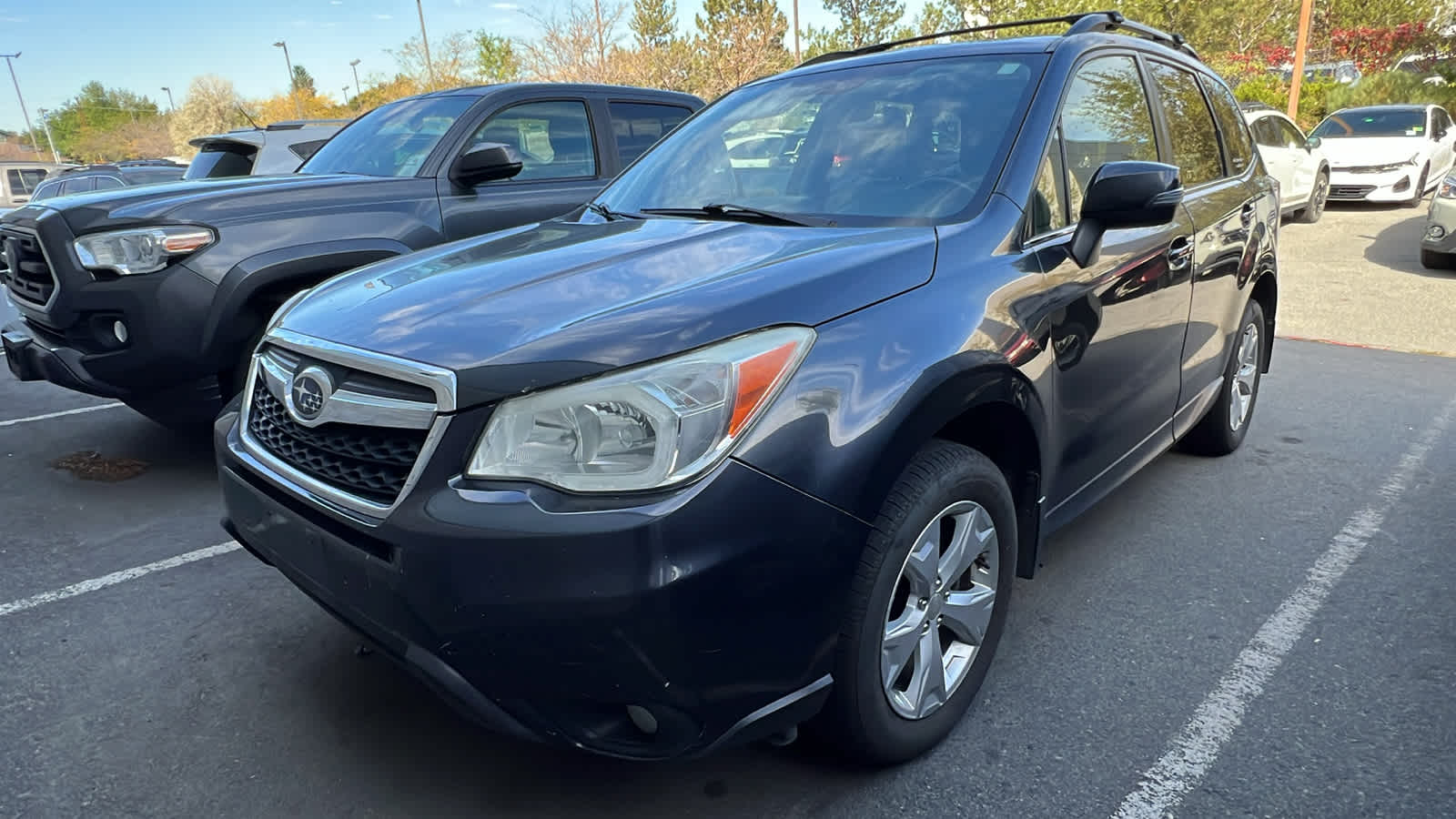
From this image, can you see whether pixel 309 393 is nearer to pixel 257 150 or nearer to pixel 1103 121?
pixel 1103 121

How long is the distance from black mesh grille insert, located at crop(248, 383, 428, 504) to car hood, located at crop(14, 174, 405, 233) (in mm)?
2190

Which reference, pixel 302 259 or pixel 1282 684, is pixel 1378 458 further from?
pixel 302 259

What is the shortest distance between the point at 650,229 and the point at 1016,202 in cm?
100

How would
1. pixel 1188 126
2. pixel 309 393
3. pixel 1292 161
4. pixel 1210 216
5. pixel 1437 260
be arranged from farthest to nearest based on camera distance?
pixel 1292 161 < pixel 1437 260 < pixel 1188 126 < pixel 1210 216 < pixel 309 393

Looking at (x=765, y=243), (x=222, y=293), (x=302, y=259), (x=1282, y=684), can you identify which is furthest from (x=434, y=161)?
(x=1282, y=684)

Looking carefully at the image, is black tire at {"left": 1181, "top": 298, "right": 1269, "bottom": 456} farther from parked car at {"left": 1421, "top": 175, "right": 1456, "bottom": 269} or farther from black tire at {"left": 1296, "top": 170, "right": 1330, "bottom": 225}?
black tire at {"left": 1296, "top": 170, "right": 1330, "bottom": 225}

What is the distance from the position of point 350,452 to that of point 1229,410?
385cm

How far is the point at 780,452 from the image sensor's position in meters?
1.72

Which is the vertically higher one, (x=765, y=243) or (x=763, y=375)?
(x=765, y=243)

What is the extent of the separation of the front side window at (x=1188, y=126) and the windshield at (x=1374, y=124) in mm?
12047

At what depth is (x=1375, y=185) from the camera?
43.3 ft

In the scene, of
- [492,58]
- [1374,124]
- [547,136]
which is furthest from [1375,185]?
[492,58]

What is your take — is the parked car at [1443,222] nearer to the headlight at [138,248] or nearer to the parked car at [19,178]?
the headlight at [138,248]

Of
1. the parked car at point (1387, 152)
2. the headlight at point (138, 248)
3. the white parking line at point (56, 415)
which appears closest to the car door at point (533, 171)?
the headlight at point (138, 248)
